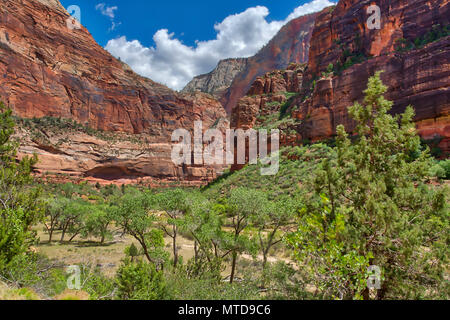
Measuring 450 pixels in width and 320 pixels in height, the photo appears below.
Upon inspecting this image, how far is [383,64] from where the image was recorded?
27.4 m

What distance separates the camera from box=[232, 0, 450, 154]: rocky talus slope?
22797 millimetres

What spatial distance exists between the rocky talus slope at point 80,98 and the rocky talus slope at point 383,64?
130 feet

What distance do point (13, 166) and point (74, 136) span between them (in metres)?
→ 49.6

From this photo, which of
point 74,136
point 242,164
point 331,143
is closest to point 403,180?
point 331,143

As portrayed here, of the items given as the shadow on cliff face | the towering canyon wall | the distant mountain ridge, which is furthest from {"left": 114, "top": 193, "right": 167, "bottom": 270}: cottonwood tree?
the towering canyon wall

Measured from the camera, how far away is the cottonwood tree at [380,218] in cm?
376

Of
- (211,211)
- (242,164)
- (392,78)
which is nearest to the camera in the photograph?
(211,211)

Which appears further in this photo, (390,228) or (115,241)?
(115,241)

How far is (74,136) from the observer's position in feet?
166

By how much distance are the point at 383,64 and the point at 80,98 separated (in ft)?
198

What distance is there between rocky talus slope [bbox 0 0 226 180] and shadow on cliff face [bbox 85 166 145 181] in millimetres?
216

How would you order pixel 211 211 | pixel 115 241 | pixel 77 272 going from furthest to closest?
pixel 115 241 < pixel 211 211 < pixel 77 272

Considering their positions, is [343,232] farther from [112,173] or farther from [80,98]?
[80,98]
